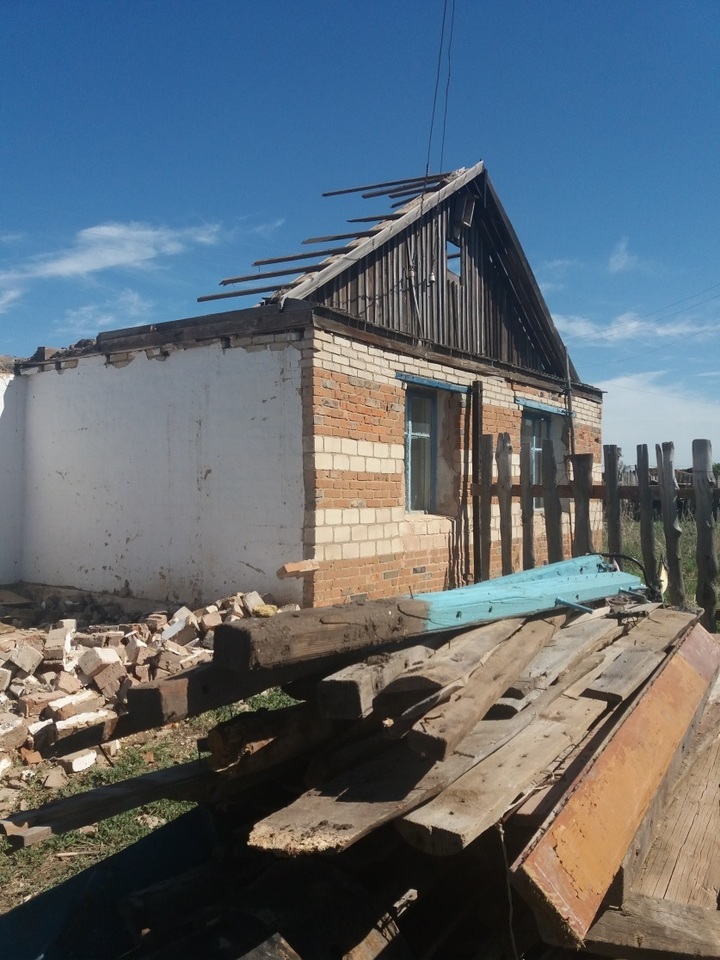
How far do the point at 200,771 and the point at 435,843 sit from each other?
920 millimetres

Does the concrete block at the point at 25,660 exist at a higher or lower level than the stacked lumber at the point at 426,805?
lower

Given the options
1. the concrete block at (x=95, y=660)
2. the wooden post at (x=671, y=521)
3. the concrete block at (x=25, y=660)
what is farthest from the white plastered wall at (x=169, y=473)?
the wooden post at (x=671, y=521)

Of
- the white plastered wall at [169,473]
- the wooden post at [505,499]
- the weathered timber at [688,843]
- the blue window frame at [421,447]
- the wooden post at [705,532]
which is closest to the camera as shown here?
the weathered timber at [688,843]

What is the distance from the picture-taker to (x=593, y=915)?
1.89m

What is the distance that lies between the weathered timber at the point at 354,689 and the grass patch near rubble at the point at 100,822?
4.83ft

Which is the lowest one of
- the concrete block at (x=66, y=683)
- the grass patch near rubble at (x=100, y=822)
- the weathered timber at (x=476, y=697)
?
the grass patch near rubble at (x=100, y=822)

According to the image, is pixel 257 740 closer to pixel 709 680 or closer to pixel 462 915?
pixel 462 915

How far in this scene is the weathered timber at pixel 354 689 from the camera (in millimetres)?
1977

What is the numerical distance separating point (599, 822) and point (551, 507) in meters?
5.35

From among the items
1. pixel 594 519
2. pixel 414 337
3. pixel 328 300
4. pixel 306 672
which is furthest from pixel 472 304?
pixel 306 672

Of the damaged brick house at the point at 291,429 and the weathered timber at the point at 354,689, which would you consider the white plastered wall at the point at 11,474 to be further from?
the weathered timber at the point at 354,689

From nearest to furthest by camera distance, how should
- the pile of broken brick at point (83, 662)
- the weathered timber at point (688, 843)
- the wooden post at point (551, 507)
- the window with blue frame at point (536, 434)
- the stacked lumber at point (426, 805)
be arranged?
the stacked lumber at point (426, 805) < the weathered timber at point (688, 843) < the pile of broken brick at point (83, 662) < the wooden post at point (551, 507) < the window with blue frame at point (536, 434)

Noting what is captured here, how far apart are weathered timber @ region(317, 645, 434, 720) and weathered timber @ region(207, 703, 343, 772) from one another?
1.30 ft

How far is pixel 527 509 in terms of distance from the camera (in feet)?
25.8
